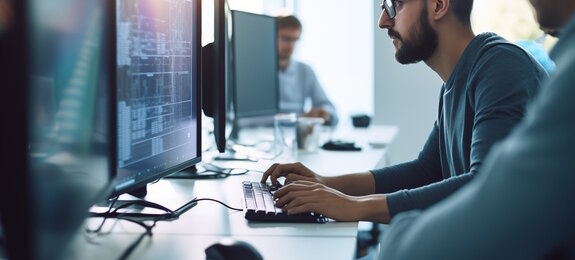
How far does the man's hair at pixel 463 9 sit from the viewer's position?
195cm

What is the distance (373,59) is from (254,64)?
2522 mm

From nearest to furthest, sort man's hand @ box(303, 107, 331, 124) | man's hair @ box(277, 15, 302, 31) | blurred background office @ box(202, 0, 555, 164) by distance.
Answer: man's hand @ box(303, 107, 331, 124), man's hair @ box(277, 15, 302, 31), blurred background office @ box(202, 0, 555, 164)

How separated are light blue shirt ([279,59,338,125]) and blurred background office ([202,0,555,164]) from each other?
439mm

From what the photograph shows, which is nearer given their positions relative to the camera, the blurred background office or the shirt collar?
the shirt collar

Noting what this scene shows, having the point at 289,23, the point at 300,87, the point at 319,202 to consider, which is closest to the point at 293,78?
the point at 300,87

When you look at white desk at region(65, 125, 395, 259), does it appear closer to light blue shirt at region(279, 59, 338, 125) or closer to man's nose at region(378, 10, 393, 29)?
man's nose at region(378, 10, 393, 29)

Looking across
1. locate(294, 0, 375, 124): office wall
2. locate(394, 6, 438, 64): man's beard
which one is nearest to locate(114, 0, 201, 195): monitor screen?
locate(394, 6, 438, 64): man's beard

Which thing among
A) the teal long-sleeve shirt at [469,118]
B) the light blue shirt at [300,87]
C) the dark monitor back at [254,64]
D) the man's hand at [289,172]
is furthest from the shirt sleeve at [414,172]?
the light blue shirt at [300,87]

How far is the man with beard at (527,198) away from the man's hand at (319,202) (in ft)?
1.95

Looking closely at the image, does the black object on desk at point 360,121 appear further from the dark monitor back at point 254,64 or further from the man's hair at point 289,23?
the man's hair at point 289,23

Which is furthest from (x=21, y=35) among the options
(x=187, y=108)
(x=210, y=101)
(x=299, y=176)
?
(x=210, y=101)

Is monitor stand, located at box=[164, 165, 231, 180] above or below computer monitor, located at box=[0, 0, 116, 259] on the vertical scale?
below

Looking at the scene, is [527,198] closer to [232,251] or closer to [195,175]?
[232,251]

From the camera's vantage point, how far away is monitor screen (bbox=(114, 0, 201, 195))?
1.33m
